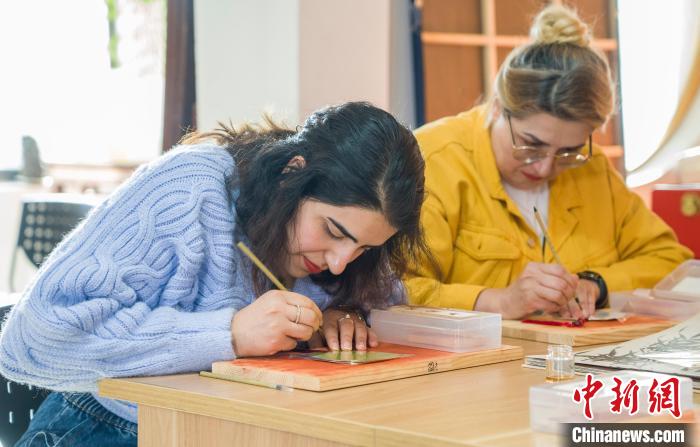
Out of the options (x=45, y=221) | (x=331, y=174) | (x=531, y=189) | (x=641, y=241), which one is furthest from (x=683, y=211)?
(x=45, y=221)

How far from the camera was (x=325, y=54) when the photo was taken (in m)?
3.16

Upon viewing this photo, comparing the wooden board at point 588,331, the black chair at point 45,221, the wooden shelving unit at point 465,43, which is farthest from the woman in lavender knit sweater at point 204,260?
the wooden shelving unit at point 465,43

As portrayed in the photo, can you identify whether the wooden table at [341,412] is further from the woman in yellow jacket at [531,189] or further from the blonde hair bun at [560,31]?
the blonde hair bun at [560,31]

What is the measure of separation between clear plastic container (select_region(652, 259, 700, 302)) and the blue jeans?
42.4 inches

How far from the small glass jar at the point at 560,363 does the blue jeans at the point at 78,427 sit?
639 millimetres

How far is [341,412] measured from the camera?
112cm

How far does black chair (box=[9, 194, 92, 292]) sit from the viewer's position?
119 inches

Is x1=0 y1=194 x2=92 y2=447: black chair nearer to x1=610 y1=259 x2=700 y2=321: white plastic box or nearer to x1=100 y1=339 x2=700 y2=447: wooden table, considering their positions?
x1=610 y1=259 x2=700 y2=321: white plastic box

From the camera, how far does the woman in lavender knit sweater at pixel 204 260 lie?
4.47 feet

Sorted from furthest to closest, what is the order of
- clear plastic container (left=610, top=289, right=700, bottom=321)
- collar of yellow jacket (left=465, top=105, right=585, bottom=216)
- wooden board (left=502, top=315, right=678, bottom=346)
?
1. collar of yellow jacket (left=465, top=105, right=585, bottom=216)
2. clear plastic container (left=610, top=289, right=700, bottom=321)
3. wooden board (left=502, top=315, right=678, bottom=346)

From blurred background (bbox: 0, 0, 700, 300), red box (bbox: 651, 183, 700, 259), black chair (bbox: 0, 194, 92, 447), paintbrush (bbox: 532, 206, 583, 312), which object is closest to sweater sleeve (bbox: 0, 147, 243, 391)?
paintbrush (bbox: 532, 206, 583, 312)

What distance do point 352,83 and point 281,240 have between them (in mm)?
1780

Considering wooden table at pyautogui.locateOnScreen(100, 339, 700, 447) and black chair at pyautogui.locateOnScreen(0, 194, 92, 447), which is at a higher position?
black chair at pyautogui.locateOnScreen(0, 194, 92, 447)

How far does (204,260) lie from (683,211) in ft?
6.15
